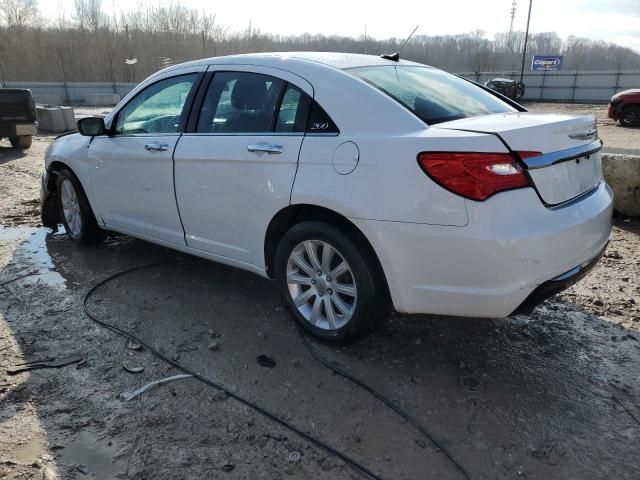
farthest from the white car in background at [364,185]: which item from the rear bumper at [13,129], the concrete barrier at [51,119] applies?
the concrete barrier at [51,119]

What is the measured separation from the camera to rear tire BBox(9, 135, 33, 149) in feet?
43.3

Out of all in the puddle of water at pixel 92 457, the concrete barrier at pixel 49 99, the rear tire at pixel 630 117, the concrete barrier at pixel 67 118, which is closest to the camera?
the puddle of water at pixel 92 457

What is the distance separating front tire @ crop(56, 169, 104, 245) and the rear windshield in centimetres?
315

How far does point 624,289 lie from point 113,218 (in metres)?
4.33

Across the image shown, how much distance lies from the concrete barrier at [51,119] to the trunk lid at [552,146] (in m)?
18.4

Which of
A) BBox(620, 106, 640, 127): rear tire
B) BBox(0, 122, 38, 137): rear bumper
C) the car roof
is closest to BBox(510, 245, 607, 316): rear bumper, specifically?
the car roof

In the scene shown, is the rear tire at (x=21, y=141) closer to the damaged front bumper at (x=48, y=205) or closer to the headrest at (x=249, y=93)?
the damaged front bumper at (x=48, y=205)

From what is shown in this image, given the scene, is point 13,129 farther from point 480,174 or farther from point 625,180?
point 480,174

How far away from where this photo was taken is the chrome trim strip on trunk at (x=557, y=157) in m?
2.62

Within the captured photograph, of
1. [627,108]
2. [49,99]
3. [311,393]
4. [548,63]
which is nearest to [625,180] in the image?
[311,393]

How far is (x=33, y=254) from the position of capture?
5281 mm

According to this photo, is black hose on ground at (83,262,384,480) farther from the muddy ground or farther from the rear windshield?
the rear windshield

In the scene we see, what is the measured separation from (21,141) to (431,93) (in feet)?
42.7

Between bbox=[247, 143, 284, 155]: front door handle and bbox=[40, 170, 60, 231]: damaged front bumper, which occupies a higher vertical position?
bbox=[247, 143, 284, 155]: front door handle
